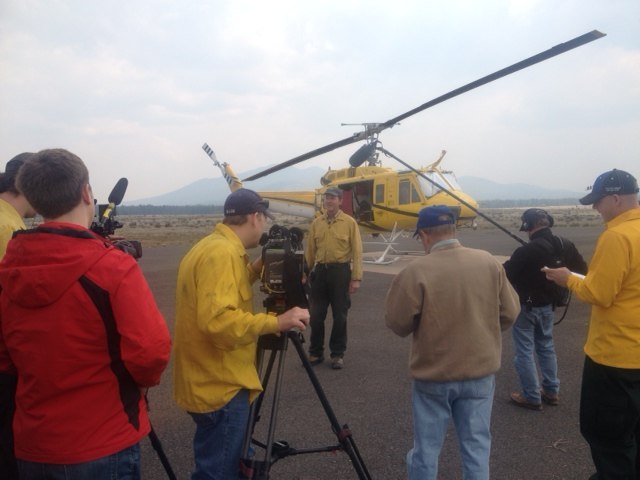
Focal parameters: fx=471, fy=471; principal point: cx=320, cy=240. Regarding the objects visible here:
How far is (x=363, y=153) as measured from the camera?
9.84 meters

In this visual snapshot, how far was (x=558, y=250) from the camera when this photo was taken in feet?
13.8

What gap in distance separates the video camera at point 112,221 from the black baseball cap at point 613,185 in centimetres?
272

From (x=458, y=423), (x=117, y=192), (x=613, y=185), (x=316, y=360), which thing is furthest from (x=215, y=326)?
(x=316, y=360)

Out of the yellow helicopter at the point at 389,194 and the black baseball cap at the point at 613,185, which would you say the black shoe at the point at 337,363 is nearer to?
the black baseball cap at the point at 613,185

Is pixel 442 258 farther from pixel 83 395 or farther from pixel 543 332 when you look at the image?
pixel 543 332

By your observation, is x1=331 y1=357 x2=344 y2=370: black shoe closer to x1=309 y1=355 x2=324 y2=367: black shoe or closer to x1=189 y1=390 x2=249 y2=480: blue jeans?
x1=309 y1=355 x2=324 y2=367: black shoe

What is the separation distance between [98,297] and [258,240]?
1078 millimetres

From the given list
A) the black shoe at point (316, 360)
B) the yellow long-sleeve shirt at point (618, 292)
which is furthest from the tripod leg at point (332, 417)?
the black shoe at point (316, 360)

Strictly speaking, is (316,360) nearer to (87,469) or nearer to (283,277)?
(283,277)

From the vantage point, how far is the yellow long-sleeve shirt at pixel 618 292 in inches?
105

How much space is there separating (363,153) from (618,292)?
7461 millimetres

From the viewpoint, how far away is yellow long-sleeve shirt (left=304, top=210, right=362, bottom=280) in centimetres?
570

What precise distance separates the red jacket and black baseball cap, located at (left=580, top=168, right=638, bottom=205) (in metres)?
2.71

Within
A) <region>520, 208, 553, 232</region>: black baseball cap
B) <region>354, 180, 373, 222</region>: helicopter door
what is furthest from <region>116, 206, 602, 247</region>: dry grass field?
<region>520, 208, 553, 232</region>: black baseball cap
